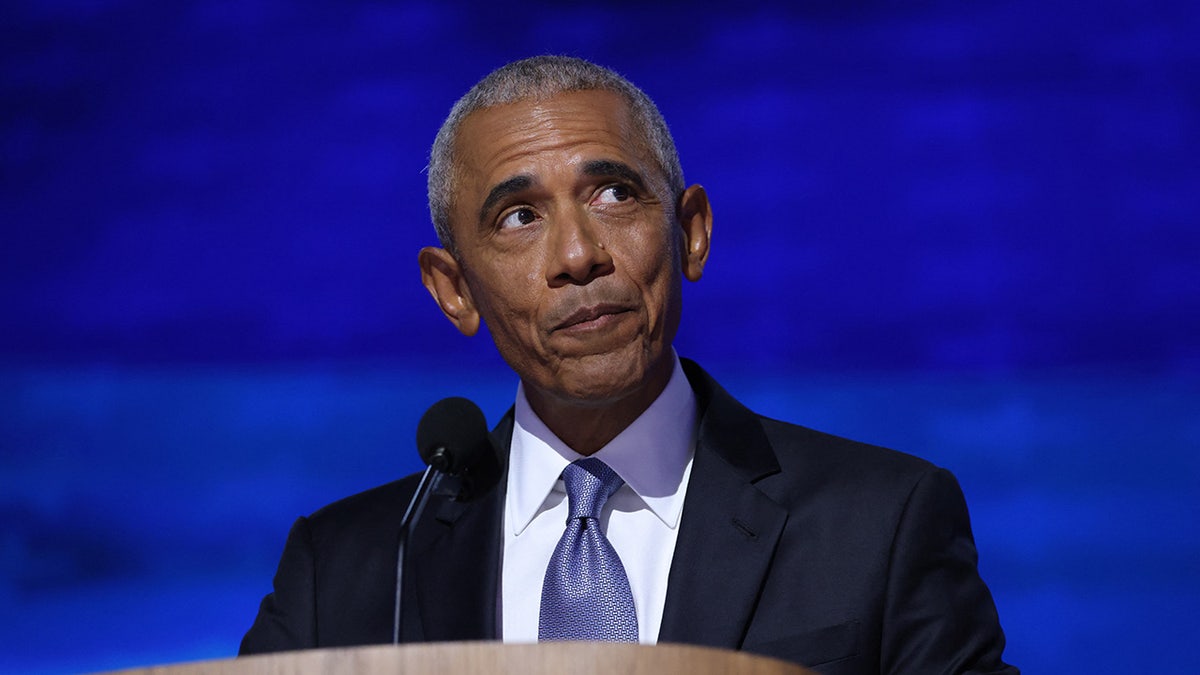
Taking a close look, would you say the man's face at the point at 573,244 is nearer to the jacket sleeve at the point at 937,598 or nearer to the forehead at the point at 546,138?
the forehead at the point at 546,138

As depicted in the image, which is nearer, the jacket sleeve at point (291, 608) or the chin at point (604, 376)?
the chin at point (604, 376)

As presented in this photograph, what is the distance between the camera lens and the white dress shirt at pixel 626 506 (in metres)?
2.04

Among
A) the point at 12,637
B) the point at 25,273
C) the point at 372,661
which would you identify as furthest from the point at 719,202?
the point at 372,661

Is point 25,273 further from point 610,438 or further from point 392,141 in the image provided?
point 610,438

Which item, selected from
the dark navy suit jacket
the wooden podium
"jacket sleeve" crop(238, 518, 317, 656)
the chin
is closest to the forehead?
the chin

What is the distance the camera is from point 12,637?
2.84 m

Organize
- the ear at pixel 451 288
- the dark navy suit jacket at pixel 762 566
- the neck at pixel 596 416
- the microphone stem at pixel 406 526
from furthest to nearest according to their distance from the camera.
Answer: the ear at pixel 451 288 < the neck at pixel 596 416 < the dark navy suit jacket at pixel 762 566 < the microphone stem at pixel 406 526

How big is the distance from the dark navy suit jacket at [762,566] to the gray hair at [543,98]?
31cm

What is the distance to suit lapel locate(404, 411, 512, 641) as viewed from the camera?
2.04 meters

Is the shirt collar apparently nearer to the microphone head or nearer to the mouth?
the mouth

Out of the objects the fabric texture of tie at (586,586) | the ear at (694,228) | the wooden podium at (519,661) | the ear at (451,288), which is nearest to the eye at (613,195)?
the ear at (694,228)

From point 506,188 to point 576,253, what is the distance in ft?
0.48

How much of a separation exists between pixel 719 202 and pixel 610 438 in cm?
83

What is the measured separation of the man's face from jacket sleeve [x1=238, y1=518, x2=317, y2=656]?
41 cm
